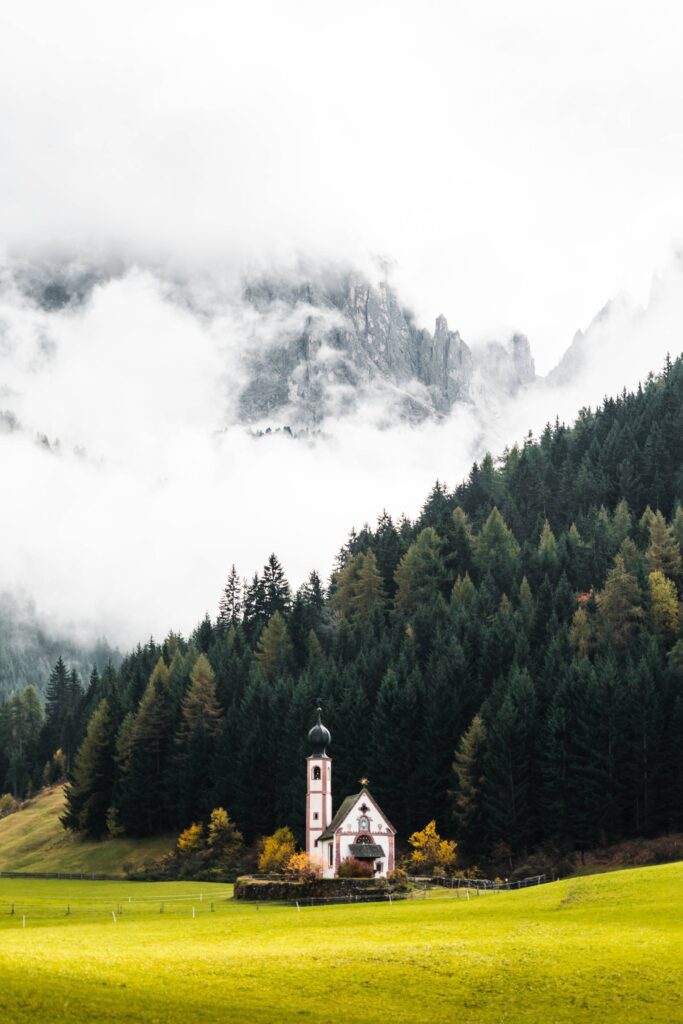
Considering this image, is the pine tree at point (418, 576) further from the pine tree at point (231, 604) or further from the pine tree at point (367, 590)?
the pine tree at point (231, 604)

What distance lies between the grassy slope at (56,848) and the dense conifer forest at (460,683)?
318cm

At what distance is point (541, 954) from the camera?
1598 inches

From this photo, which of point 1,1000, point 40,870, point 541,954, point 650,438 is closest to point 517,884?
point 541,954

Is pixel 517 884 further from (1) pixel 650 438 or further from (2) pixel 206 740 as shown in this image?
(1) pixel 650 438

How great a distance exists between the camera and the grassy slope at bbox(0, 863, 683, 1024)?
33.7 metres

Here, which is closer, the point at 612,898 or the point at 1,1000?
the point at 1,1000

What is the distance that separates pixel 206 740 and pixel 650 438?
84.3 m

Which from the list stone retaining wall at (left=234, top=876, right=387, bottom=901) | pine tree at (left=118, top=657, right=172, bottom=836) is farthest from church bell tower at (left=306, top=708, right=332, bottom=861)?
pine tree at (left=118, top=657, right=172, bottom=836)

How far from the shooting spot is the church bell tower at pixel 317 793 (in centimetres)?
10025

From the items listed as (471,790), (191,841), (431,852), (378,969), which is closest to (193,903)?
(431,852)

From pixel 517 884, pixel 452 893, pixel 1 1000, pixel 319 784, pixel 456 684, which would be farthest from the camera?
pixel 456 684

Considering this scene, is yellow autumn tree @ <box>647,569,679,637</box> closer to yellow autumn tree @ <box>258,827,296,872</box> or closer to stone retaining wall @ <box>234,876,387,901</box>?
yellow autumn tree @ <box>258,827,296,872</box>

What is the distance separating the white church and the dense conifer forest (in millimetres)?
7689

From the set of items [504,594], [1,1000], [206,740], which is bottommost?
[1,1000]
